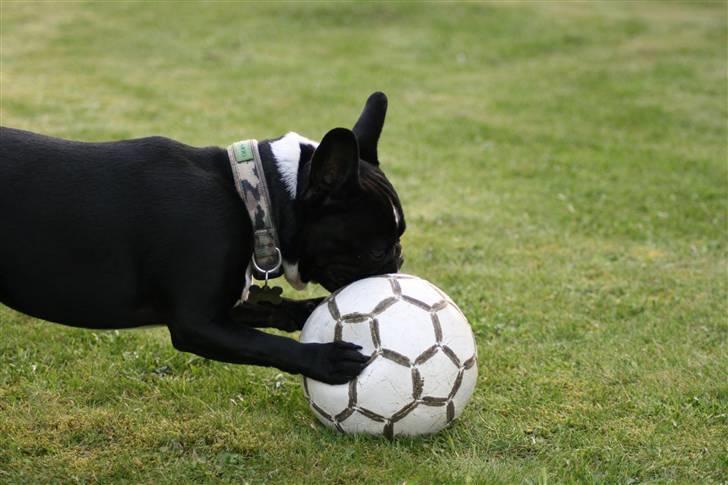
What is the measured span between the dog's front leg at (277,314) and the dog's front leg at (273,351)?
1.78 ft

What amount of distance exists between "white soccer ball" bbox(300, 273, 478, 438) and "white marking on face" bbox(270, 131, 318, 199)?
23.0 inches

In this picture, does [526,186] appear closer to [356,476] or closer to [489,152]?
[489,152]

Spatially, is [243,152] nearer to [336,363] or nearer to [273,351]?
[273,351]

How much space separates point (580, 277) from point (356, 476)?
342cm

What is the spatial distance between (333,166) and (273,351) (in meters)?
0.90

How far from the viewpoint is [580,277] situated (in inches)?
273

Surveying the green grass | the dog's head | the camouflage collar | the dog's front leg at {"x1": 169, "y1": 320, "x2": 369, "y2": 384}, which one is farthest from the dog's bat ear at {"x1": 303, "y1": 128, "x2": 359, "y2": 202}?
the green grass

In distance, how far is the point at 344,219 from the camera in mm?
4371

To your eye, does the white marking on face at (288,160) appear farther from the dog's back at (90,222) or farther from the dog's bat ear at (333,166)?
the dog's back at (90,222)

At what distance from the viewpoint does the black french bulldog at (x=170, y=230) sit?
4121 mm

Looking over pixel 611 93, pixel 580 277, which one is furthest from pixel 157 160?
pixel 611 93

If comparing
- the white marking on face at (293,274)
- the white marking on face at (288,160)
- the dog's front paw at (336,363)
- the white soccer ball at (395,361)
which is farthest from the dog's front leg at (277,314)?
the white marking on face at (288,160)

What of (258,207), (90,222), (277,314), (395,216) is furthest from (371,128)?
(90,222)

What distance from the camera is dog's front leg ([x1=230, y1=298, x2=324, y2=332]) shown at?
15.8 feet
